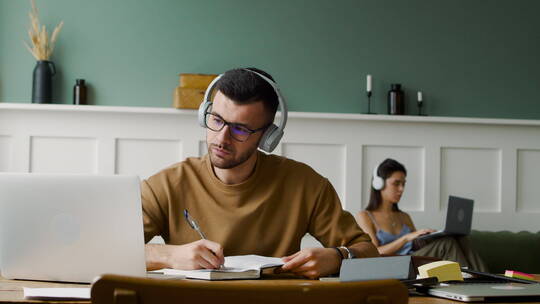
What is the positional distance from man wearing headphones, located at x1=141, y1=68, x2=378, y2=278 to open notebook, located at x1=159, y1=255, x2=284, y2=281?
0.87 ft

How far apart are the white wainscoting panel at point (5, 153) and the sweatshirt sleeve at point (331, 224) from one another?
2.39m

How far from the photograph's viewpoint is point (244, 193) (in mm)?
2141

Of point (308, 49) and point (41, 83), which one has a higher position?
point (308, 49)

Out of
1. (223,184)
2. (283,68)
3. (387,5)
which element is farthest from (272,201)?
(387,5)

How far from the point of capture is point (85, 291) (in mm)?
1384

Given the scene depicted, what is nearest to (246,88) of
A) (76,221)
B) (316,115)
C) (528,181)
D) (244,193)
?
(244,193)

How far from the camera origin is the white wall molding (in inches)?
161

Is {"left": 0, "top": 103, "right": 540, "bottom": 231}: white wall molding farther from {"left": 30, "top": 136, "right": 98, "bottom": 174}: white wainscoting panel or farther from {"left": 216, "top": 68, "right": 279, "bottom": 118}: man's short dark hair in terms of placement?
{"left": 216, "top": 68, "right": 279, "bottom": 118}: man's short dark hair

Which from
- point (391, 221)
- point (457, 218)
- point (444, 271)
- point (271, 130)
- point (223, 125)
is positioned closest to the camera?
point (444, 271)

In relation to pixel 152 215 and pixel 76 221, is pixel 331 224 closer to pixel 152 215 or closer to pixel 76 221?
pixel 152 215

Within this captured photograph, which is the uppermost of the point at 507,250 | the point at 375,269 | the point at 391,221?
the point at 375,269

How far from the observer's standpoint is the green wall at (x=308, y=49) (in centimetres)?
416

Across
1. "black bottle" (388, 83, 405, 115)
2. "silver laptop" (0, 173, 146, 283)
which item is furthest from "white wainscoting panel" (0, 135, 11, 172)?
"silver laptop" (0, 173, 146, 283)

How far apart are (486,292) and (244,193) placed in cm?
87
